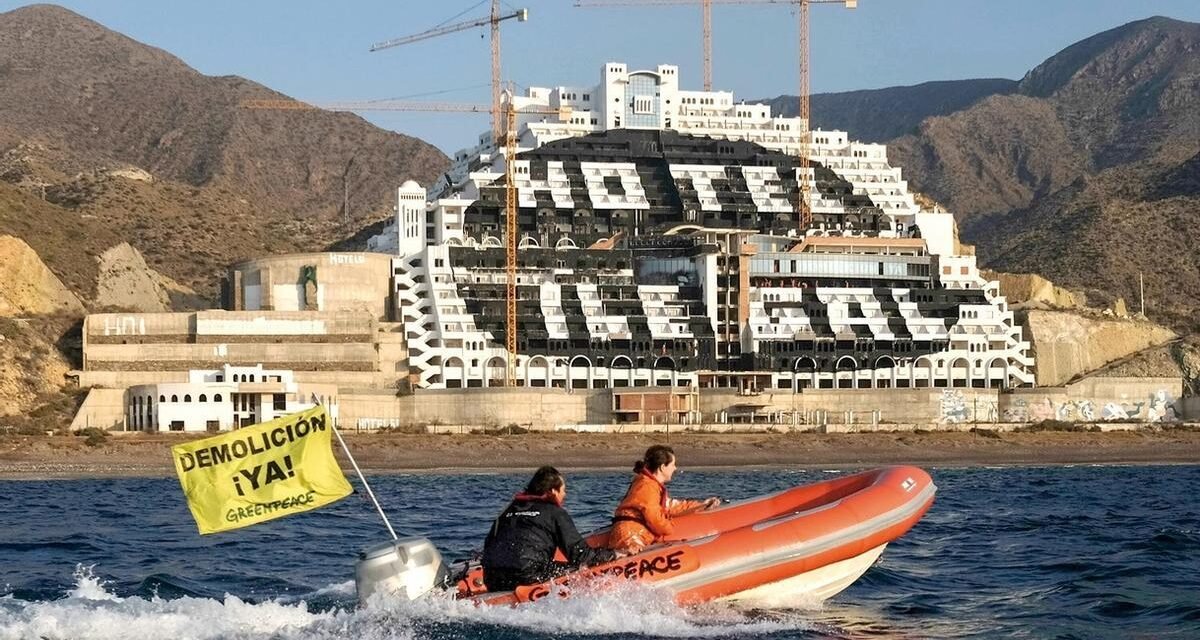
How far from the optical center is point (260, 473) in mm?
25188

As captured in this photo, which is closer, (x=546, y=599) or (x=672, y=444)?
(x=546, y=599)

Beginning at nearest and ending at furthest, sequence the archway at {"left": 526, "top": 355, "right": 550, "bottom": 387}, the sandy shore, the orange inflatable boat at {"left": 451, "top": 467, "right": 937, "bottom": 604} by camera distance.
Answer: the orange inflatable boat at {"left": 451, "top": 467, "right": 937, "bottom": 604}
the sandy shore
the archway at {"left": 526, "top": 355, "right": 550, "bottom": 387}

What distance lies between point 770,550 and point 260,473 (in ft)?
24.9

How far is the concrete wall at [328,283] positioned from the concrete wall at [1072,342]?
44.0 meters

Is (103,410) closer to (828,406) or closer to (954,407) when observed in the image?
(828,406)

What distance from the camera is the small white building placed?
9138 centimetres

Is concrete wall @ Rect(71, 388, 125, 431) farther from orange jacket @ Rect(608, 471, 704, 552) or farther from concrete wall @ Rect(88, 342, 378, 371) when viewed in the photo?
orange jacket @ Rect(608, 471, 704, 552)

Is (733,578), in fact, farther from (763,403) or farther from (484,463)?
(763,403)

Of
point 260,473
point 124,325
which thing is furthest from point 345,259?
point 260,473

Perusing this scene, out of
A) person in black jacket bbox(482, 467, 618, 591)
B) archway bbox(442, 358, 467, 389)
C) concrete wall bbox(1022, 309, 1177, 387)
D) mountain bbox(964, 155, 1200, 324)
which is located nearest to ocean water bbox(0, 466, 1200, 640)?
person in black jacket bbox(482, 467, 618, 591)

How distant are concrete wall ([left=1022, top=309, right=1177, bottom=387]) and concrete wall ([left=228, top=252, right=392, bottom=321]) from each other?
43989 mm

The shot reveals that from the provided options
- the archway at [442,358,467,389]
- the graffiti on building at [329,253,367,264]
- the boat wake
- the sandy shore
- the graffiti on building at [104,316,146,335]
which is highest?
the graffiti on building at [329,253,367,264]

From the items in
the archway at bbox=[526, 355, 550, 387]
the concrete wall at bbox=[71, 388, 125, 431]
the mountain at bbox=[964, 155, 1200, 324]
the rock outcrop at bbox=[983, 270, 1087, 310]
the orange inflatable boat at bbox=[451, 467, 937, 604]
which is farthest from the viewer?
the mountain at bbox=[964, 155, 1200, 324]

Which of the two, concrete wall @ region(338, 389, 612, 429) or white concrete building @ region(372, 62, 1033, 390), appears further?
white concrete building @ region(372, 62, 1033, 390)
